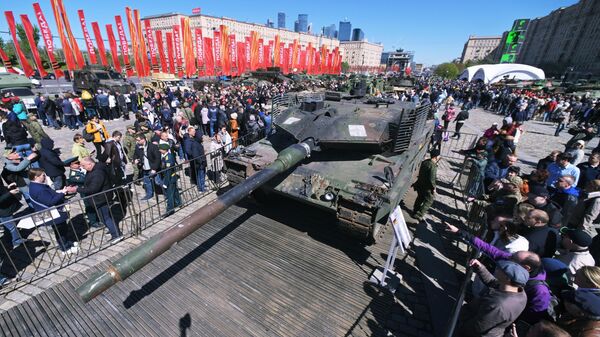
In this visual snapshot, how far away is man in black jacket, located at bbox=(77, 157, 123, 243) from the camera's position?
555cm

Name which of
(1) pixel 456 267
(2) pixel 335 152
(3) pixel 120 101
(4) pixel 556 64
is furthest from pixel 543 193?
(4) pixel 556 64

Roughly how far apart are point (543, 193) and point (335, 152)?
4267 millimetres

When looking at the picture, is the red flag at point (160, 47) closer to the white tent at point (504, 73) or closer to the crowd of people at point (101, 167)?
the crowd of people at point (101, 167)

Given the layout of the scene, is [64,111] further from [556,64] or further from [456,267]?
[556,64]

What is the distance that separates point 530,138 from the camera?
17.4 metres

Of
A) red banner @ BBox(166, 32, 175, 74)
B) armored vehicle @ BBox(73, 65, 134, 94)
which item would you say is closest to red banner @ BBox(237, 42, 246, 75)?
red banner @ BBox(166, 32, 175, 74)

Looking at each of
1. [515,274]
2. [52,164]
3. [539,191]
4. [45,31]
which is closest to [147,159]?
[52,164]

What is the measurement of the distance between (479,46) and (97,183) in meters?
182

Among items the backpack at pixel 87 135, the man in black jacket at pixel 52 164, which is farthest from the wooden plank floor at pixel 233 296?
the backpack at pixel 87 135

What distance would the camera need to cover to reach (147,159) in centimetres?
752

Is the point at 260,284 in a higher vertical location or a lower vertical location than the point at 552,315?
lower

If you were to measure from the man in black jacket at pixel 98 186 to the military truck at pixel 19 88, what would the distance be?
1816 cm

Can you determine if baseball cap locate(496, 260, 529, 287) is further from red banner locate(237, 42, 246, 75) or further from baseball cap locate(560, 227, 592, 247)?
red banner locate(237, 42, 246, 75)

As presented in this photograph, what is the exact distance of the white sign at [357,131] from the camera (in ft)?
20.9
